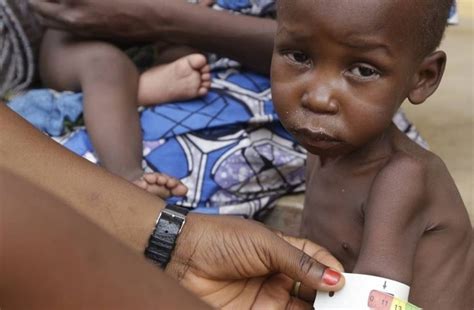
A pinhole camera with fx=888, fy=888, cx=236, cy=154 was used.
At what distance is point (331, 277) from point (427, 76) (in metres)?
0.47

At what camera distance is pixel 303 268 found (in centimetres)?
166

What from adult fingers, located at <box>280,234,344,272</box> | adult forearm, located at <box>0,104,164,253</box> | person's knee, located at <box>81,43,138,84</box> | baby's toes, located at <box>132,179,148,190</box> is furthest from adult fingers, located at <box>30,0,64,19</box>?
adult fingers, located at <box>280,234,344,272</box>

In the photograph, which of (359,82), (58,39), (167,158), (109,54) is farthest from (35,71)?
(359,82)

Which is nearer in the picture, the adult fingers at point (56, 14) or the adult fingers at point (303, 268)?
the adult fingers at point (303, 268)

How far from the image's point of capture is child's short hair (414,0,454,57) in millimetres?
1666

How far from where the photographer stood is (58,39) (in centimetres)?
273

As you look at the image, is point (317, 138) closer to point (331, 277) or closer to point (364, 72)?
point (364, 72)

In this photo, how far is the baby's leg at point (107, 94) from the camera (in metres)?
2.43

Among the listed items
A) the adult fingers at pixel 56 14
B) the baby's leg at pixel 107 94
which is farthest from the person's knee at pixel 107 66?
the adult fingers at pixel 56 14

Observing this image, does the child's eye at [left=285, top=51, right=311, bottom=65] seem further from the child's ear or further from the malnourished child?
the child's ear

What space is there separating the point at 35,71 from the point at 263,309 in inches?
54.4

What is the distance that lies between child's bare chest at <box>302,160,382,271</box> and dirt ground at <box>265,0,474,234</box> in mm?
510

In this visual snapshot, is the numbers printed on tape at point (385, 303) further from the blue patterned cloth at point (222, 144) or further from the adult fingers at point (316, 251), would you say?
the blue patterned cloth at point (222, 144)

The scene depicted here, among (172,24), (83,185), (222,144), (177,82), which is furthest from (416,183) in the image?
(172,24)
